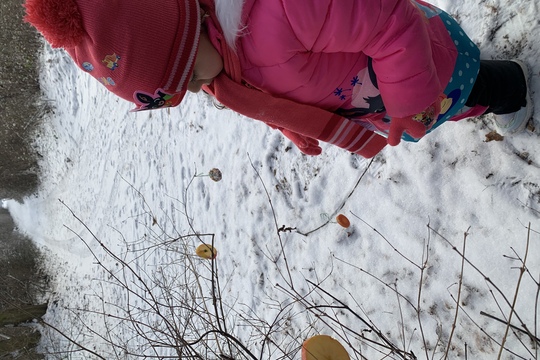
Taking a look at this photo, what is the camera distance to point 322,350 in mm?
1793

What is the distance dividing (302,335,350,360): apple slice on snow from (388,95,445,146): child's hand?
0.98 meters

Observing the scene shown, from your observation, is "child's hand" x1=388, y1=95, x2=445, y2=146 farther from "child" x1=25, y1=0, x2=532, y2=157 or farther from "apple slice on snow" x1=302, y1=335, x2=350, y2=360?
"apple slice on snow" x1=302, y1=335, x2=350, y2=360

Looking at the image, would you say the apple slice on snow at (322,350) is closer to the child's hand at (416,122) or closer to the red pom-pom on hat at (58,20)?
the child's hand at (416,122)

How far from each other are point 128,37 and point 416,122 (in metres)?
0.86

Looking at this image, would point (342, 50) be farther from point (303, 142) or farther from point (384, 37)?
point (303, 142)

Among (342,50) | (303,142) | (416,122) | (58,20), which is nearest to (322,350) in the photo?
(303,142)

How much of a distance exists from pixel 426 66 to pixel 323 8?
13.5 inches

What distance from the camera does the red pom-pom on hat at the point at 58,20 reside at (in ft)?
3.37

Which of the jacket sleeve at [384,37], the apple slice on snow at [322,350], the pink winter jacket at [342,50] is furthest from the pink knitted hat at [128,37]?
the apple slice on snow at [322,350]

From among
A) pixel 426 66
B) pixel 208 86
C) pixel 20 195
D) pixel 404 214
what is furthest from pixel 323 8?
pixel 20 195

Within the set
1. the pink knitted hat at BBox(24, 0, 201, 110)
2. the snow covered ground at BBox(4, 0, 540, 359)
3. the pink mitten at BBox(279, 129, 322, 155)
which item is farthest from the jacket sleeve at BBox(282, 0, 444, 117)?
the snow covered ground at BBox(4, 0, 540, 359)

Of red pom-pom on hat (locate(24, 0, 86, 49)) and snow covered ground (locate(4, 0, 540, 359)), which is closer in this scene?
red pom-pom on hat (locate(24, 0, 86, 49))

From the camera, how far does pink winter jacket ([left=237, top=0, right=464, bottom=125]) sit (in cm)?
108

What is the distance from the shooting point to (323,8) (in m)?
1.07
